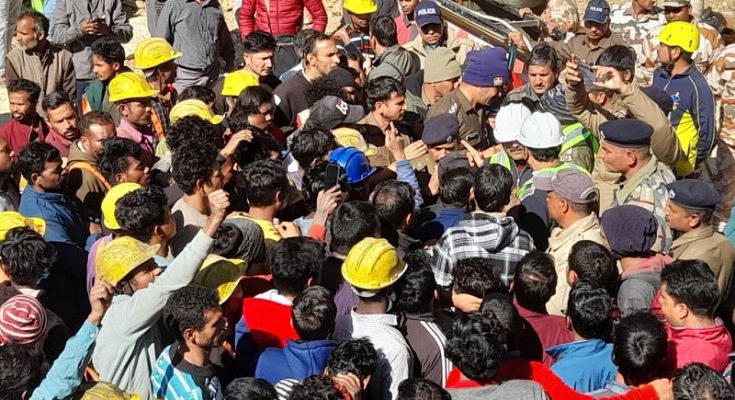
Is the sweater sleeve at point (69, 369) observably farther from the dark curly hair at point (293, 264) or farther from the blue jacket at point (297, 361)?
the dark curly hair at point (293, 264)

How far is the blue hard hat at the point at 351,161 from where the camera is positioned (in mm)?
6207

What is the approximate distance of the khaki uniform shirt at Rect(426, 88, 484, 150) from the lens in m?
7.61

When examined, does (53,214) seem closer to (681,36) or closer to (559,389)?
(559,389)

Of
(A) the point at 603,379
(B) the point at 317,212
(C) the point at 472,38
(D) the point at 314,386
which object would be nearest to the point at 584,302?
(A) the point at 603,379

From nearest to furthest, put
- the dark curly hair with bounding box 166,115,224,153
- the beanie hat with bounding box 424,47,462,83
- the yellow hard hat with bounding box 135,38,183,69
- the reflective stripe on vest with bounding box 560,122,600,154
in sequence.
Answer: the dark curly hair with bounding box 166,115,224,153 < the reflective stripe on vest with bounding box 560,122,600,154 < the yellow hard hat with bounding box 135,38,183,69 < the beanie hat with bounding box 424,47,462,83

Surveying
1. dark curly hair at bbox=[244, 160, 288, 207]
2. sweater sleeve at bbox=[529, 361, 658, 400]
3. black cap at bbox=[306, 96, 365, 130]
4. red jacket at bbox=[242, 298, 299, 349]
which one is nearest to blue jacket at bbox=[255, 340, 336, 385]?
red jacket at bbox=[242, 298, 299, 349]

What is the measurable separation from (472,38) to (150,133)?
12.7 feet

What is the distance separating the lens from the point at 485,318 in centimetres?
438

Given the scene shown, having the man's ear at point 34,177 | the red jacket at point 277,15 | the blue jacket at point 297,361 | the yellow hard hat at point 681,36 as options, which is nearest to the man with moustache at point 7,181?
the man's ear at point 34,177

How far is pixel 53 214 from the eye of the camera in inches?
244

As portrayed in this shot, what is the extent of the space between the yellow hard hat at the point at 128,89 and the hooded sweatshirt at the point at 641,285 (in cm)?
388

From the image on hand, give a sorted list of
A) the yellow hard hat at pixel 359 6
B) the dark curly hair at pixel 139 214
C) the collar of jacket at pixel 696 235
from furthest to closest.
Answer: the yellow hard hat at pixel 359 6 → the collar of jacket at pixel 696 235 → the dark curly hair at pixel 139 214

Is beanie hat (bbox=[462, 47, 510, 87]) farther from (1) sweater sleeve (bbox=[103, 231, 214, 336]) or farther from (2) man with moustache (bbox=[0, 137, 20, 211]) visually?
(1) sweater sleeve (bbox=[103, 231, 214, 336])

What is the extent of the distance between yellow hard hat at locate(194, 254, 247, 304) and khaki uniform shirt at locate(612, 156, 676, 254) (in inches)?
101
